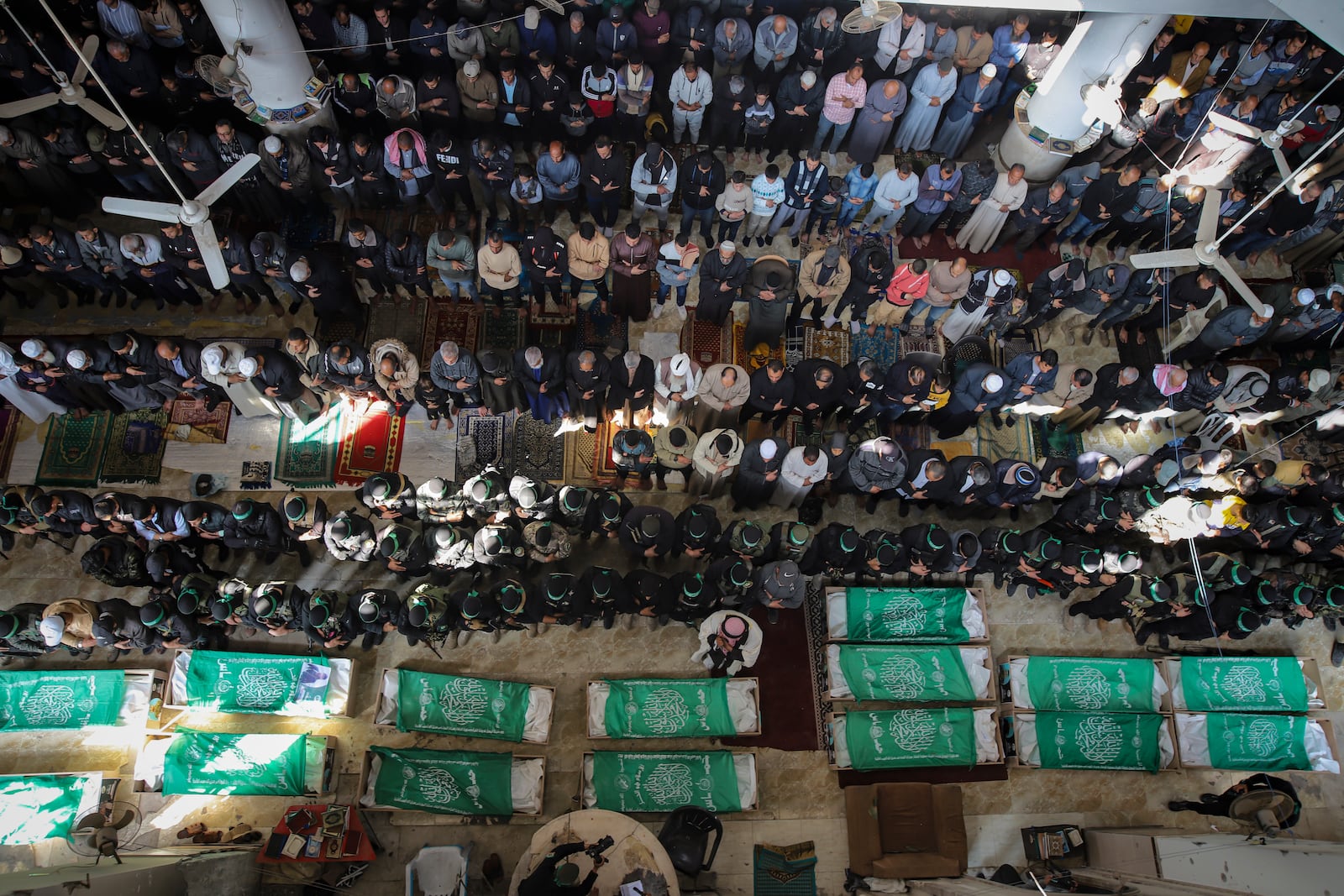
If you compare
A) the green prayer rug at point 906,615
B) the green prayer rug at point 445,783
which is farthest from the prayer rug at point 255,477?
the green prayer rug at point 906,615

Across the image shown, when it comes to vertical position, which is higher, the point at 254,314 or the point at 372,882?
the point at 254,314

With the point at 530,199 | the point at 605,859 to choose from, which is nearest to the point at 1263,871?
the point at 605,859

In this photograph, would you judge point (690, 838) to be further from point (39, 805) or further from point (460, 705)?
point (39, 805)

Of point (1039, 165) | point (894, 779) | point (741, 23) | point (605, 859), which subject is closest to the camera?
point (605, 859)

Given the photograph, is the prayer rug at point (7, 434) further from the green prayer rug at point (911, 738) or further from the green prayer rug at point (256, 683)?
the green prayer rug at point (911, 738)

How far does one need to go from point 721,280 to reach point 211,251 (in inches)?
200

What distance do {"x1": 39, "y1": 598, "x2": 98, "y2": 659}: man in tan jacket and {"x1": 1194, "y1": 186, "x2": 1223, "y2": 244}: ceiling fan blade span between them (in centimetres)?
1101

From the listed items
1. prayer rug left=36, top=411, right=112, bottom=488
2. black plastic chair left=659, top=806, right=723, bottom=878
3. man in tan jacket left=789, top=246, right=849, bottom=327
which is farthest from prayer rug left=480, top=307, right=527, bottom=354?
black plastic chair left=659, top=806, right=723, bottom=878

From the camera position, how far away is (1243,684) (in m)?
9.62

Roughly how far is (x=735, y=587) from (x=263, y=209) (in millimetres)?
7385

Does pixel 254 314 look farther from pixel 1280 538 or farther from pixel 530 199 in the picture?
pixel 1280 538

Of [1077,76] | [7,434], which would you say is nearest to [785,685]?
[1077,76]

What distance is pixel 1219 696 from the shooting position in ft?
Answer: 31.3

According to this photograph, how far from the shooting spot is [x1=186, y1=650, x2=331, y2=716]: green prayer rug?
8969mm
